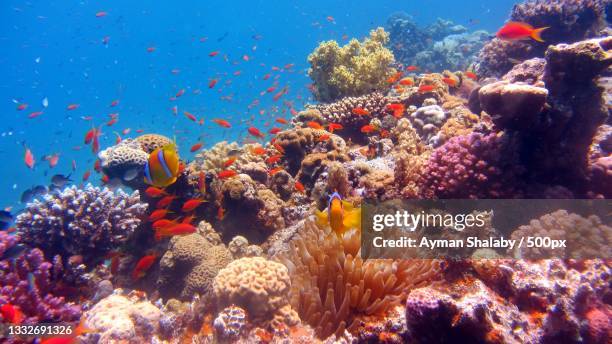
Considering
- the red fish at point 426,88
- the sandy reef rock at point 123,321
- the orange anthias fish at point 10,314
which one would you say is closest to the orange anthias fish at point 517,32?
the red fish at point 426,88

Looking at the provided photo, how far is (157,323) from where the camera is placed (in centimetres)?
465

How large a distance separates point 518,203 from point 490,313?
2874mm

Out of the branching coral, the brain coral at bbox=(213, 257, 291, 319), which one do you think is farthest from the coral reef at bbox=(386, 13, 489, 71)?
the brain coral at bbox=(213, 257, 291, 319)

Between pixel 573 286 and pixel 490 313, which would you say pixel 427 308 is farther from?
pixel 573 286

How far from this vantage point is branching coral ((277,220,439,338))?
11.3ft

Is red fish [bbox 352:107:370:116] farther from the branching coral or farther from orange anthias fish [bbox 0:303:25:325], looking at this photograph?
orange anthias fish [bbox 0:303:25:325]

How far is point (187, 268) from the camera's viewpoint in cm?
598

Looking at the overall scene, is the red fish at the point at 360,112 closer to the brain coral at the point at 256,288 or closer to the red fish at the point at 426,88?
the red fish at the point at 426,88

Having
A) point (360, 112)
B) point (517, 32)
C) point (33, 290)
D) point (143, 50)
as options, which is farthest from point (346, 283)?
point (143, 50)

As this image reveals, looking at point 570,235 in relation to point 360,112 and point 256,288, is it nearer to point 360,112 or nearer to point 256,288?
point 256,288

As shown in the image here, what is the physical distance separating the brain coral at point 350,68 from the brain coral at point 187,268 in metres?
8.51

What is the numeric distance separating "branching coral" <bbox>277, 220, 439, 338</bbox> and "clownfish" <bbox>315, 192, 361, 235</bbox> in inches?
7.7

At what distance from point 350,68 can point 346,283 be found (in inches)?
427

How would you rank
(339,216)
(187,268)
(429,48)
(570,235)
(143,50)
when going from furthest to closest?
(143,50) < (429,48) < (187,268) < (570,235) < (339,216)
